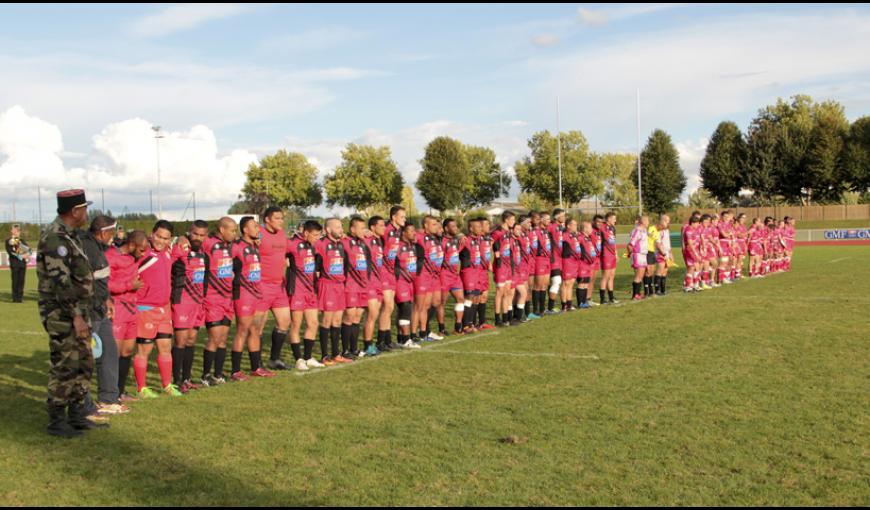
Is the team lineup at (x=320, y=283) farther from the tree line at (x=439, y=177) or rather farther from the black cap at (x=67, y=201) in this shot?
the tree line at (x=439, y=177)

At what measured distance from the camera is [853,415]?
6836 millimetres

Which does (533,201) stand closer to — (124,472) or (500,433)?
(500,433)

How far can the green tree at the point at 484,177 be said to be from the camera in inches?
3622

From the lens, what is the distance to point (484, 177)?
302 ft

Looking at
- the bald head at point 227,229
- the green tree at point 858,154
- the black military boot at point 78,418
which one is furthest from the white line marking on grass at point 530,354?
the green tree at point 858,154

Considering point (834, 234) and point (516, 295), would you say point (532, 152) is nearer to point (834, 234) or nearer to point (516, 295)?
point (834, 234)

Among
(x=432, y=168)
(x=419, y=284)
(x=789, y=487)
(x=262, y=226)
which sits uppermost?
(x=432, y=168)

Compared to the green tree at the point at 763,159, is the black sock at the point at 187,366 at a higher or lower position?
lower

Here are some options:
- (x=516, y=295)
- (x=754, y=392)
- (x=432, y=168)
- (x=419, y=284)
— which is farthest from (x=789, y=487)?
(x=432, y=168)

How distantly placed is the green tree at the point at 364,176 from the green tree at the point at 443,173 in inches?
147

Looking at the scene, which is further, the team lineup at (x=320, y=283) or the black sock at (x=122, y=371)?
the team lineup at (x=320, y=283)

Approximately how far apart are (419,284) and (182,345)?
14.4ft

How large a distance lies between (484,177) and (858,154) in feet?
133

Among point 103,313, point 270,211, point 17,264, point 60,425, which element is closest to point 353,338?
point 270,211
